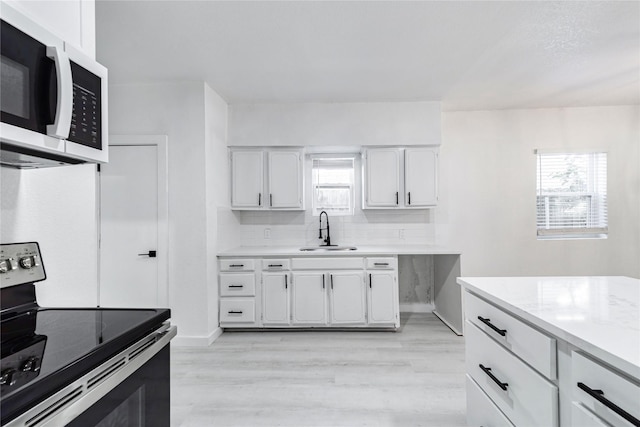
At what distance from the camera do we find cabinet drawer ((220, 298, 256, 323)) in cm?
359

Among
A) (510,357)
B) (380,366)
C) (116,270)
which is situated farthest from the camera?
(116,270)

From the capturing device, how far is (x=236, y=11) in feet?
7.20

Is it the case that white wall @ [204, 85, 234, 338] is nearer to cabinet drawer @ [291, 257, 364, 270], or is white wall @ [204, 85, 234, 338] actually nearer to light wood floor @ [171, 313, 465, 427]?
light wood floor @ [171, 313, 465, 427]

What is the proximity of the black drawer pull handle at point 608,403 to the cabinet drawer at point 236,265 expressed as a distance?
3.07m

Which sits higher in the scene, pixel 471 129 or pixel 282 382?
pixel 471 129

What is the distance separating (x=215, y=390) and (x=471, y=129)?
13.2 feet

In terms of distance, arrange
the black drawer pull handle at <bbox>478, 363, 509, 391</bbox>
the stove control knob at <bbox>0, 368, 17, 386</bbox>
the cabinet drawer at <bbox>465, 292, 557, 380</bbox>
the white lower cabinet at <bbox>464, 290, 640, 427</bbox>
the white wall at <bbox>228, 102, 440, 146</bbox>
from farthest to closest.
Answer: the white wall at <bbox>228, 102, 440, 146</bbox> < the black drawer pull handle at <bbox>478, 363, 509, 391</bbox> < the cabinet drawer at <bbox>465, 292, 557, 380</bbox> < the white lower cabinet at <bbox>464, 290, 640, 427</bbox> < the stove control knob at <bbox>0, 368, 17, 386</bbox>

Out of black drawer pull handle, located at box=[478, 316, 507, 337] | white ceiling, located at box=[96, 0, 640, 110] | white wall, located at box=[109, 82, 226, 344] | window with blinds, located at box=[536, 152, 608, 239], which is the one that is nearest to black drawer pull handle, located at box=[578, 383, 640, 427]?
black drawer pull handle, located at box=[478, 316, 507, 337]

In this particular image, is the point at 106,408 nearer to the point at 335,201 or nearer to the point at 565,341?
the point at 565,341

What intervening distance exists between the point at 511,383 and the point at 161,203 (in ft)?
10.2

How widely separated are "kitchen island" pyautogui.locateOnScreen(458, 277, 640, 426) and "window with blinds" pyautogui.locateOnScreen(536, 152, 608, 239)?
2929 millimetres

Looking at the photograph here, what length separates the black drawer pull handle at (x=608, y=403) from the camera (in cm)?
76

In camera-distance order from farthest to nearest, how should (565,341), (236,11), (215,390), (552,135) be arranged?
(552,135) < (215,390) < (236,11) < (565,341)

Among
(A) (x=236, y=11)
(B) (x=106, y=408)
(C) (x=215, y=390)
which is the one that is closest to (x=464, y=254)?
(C) (x=215, y=390)
